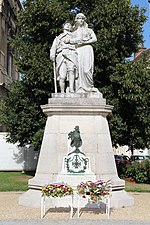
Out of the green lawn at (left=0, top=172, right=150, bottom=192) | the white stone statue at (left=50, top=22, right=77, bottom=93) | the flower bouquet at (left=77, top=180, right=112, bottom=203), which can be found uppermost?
the white stone statue at (left=50, top=22, right=77, bottom=93)

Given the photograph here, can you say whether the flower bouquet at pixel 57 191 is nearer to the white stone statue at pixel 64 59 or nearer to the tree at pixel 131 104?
the white stone statue at pixel 64 59

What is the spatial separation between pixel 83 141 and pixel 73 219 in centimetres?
268

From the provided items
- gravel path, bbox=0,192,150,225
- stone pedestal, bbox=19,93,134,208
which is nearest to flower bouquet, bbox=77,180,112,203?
gravel path, bbox=0,192,150,225

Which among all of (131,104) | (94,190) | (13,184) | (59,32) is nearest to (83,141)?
(94,190)

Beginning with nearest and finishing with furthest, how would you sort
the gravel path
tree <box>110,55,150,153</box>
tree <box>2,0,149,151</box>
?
the gravel path → tree <box>110,55,150,153</box> → tree <box>2,0,149,151</box>

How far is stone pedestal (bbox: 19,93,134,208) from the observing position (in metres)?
10.2

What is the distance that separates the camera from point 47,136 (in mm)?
10531

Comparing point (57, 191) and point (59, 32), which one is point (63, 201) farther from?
point (59, 32)

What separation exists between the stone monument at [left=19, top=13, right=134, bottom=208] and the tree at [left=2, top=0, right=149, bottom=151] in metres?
6.62

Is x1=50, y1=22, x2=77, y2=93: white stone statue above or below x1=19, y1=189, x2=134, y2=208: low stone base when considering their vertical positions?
above

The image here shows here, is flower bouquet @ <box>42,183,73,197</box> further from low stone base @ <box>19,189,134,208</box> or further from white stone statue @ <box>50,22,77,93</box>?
white stone statue @ <box>50,22,77,93</box>

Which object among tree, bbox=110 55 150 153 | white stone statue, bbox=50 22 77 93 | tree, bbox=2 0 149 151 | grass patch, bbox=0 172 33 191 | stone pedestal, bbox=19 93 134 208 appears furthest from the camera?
tree, bbox=2 0 149 151

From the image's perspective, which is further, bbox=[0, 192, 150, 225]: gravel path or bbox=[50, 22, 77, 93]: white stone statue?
bbox=[50, 22, 77, 93]: white stone statue

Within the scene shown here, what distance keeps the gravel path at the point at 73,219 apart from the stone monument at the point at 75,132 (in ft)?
1.69
